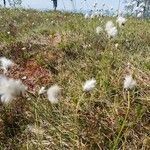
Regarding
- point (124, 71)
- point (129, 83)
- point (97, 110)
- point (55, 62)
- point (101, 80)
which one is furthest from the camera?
point (55, 62)

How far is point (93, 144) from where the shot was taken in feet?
13.0

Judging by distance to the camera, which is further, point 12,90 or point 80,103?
point 80,103

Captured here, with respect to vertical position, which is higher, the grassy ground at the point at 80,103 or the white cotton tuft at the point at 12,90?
the white cotton tuft at the point at 12,90

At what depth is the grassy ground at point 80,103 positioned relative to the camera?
13.1ft

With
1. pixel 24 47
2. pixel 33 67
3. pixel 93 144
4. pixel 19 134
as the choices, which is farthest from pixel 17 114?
pixel 24 47

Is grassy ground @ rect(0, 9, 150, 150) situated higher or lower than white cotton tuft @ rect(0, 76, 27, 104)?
lower

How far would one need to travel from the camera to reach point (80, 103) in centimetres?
462

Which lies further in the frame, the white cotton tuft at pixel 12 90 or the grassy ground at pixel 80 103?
the grassy ground at pixel 80 103

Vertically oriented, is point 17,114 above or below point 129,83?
A: below

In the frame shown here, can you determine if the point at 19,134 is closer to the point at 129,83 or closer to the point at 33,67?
the point at 129,83

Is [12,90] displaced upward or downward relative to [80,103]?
upward

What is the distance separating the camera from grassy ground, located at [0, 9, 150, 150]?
401 cm

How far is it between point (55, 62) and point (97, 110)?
2.09 m

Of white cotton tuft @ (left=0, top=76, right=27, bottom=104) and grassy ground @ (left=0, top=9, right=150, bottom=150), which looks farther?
grassy ground @ (left=0, top=9, right=150, bottom=150)
